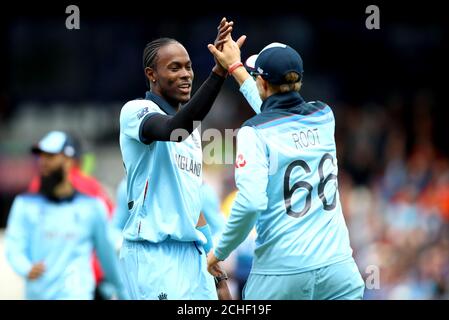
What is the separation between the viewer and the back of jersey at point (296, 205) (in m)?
6.48

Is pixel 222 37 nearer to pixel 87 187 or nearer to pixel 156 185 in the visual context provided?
pixel 156 185

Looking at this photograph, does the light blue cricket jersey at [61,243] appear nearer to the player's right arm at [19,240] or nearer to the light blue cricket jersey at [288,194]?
the player's right arm at [19,240]

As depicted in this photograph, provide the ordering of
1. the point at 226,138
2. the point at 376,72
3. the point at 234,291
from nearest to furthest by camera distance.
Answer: the point at 234,291 → the point at 226,138 → the point at 376,72

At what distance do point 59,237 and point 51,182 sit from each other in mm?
479

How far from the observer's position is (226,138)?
63.5 feet

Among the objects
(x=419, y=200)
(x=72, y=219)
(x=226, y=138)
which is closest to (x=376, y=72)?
(x=226, y=138)

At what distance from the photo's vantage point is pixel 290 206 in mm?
6488

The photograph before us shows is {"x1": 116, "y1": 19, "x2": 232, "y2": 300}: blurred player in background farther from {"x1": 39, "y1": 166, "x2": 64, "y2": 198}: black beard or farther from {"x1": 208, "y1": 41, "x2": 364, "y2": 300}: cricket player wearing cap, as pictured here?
{"x1": 39, "y1": 166, "x2": 64, "y2": 198}: black beard

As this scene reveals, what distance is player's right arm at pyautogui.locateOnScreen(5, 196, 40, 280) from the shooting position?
9.17m

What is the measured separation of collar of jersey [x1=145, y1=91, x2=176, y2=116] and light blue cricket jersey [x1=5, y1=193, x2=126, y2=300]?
2615mm

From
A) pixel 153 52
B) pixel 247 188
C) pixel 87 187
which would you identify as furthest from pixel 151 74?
pixel 87 187

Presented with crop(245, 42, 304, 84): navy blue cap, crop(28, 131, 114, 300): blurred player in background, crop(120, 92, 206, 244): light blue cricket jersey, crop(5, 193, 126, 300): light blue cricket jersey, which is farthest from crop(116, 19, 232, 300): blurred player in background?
crop(28, 131, 114, 300): blurred player in background

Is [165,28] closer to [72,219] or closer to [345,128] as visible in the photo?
[345,128]
